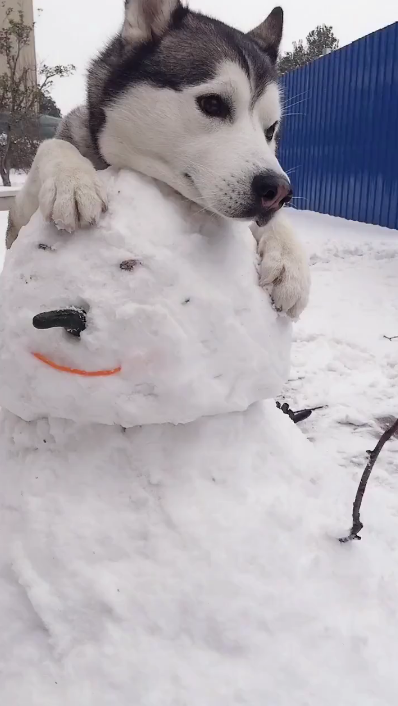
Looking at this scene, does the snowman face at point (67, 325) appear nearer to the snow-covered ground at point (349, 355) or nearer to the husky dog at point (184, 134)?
the husky dog at point (184, 134)

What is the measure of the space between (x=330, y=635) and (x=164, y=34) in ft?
5.76

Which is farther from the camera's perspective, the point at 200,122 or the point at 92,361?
the point at 200,122

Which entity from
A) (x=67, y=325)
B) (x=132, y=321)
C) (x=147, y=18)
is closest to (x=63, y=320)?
(x=67, y=325)

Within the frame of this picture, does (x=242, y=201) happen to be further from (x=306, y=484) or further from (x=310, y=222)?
(x=310, y=222)

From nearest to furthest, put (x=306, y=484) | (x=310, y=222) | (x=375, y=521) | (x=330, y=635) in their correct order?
(x=330, y=635), (x=306, y=484), (x=375, y=521), (x=310, y=222)

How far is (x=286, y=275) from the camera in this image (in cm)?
154

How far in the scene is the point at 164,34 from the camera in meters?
1.87

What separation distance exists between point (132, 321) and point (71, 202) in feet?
1.02

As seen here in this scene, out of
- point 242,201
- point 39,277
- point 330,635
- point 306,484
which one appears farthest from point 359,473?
point 39,277

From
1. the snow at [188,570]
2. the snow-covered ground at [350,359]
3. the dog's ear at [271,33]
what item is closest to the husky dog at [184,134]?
the snow at [188,570]

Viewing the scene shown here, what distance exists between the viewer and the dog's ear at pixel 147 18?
6.06ft

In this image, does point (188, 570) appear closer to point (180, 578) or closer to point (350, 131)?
point (180, 578)

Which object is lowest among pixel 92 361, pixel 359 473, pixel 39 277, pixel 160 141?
pixel 359 473

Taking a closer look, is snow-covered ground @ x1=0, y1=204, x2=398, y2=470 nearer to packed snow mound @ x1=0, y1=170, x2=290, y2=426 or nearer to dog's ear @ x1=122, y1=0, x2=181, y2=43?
packed snow mound @ x1=0, y1=170, x2=290, y2=426
